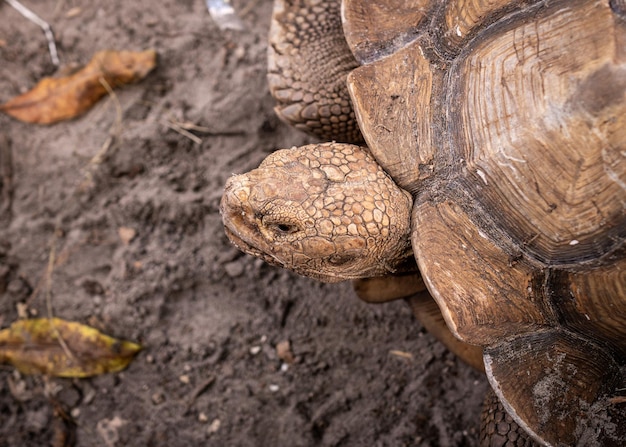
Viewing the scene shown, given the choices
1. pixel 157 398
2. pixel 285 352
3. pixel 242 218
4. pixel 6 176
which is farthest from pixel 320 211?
pixel 6 176

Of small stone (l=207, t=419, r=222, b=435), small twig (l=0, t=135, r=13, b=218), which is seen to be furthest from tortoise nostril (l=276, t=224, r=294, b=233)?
small twig (l=0, t=135, r=13, b=218)

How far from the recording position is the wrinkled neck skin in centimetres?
160

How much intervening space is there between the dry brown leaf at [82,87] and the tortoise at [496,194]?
64.6 inches

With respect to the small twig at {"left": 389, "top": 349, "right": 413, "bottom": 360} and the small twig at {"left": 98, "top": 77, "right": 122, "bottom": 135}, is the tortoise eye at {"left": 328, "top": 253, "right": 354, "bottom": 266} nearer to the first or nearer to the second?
the small twig at {"left": 389, "top": 349, "right": 413, "bottom": 360}

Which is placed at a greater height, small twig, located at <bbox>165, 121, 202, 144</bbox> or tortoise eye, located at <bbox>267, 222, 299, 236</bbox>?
tortoise eye, located at <bbox>267, 222, 299, 236</bbox>

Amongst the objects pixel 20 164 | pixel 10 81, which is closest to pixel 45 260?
pixel 20 164

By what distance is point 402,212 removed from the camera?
1.67 meters

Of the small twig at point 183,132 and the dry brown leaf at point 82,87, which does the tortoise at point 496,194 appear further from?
the dry brown leaf at point 82,87

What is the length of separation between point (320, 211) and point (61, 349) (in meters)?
1.75

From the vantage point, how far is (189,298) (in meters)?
2.72

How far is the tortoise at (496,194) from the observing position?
1.40m

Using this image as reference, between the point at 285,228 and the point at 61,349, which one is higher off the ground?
the point at 285,228

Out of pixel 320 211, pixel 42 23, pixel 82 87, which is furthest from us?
pixel 42 23

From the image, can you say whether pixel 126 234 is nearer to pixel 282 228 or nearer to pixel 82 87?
pixel 82 87
